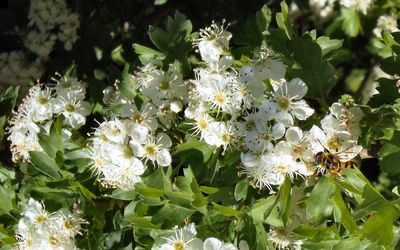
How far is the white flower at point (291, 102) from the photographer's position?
128 cm

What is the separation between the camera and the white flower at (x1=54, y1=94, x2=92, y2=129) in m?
1.62

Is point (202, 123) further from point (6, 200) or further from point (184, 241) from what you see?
point (6, 200)

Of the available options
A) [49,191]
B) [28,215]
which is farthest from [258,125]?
[28,215]

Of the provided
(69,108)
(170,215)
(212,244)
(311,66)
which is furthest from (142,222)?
(311,66)

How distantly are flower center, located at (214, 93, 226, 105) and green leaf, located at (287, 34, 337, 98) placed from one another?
228 millimetres

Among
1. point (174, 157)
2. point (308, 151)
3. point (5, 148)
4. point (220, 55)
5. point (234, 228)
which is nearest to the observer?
point (308, 151)

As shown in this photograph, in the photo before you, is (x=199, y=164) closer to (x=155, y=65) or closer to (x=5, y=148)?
(x=155, y=65)

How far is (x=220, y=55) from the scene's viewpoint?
1.46 meters

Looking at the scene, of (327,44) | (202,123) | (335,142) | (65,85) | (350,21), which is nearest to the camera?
(335,142)

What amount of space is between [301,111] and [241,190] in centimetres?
26

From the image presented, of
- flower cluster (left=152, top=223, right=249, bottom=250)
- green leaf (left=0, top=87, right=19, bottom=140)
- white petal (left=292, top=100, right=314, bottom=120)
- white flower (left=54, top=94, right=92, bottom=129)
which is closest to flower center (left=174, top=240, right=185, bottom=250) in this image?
flower cluster (left=152, top=223, right=249, bottom=250)

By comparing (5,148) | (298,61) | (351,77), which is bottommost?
(351,77)

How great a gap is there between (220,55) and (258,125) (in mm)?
293

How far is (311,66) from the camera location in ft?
4.52
